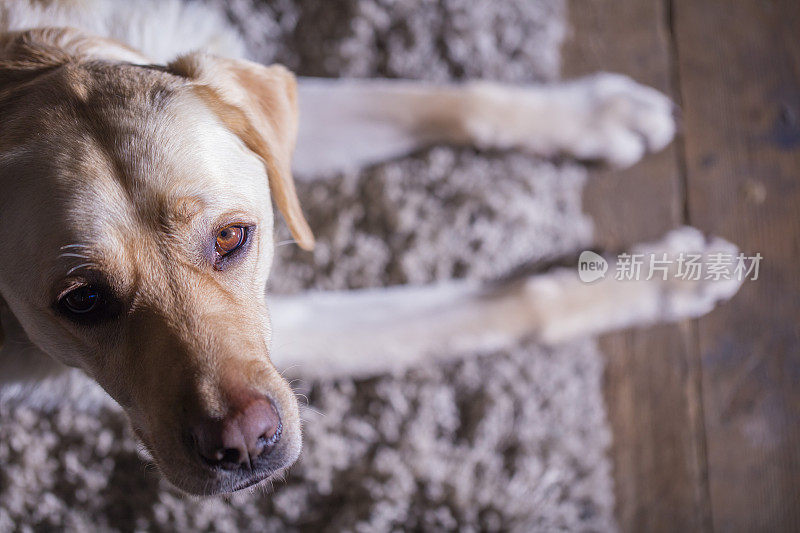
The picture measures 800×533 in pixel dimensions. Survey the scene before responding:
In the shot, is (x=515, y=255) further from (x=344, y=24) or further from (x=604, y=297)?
(x=344, y=24)

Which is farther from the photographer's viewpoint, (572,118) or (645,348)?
(645,348)

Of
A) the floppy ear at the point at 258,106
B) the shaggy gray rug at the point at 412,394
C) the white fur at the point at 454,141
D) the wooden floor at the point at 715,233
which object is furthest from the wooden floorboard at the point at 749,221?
the floppy ear at the point at 258,106

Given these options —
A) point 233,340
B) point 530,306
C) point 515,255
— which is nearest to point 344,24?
point 515,255

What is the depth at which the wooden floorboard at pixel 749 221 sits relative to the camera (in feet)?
6.40

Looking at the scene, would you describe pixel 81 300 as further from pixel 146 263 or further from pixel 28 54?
pixel 28 54

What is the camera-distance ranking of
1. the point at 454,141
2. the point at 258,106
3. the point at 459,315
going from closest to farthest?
the point at 258,106
the point at 459,315
the point at 454,141

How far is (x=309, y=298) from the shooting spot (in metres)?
1.68

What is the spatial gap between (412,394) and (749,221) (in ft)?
3.86

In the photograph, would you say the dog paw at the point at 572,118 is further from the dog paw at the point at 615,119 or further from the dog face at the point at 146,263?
the dog face at the point at 146,263

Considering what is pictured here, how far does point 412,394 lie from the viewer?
178cm

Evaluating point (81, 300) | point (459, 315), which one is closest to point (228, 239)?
point (81, 300)

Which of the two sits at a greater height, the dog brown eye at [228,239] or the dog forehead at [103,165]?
the dog forehead at [103,165]

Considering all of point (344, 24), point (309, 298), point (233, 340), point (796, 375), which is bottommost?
point (309, 298)

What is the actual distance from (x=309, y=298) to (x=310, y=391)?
27cm
